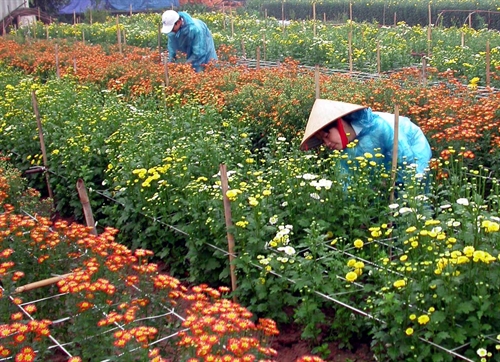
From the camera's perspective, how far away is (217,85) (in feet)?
27.6

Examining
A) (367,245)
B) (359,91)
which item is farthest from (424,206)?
(359,91)

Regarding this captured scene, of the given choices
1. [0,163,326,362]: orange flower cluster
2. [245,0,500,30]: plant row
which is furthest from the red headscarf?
[245,0,500,30]: plant row

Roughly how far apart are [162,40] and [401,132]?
40.9 feet

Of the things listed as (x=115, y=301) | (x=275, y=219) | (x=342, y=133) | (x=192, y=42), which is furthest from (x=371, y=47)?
(x=115, y=301)

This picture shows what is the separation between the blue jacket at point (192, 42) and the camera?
37.5ft

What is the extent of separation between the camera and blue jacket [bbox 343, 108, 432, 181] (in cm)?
514

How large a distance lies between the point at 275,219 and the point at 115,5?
3104cm

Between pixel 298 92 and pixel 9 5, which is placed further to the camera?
pixel 9 5

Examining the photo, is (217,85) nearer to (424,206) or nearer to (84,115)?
(84,115)

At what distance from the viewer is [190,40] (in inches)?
454

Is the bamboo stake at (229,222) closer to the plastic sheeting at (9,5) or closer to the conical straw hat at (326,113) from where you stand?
the conical straw hat at (326,113)

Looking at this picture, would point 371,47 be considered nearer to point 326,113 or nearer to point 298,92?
point 298,92

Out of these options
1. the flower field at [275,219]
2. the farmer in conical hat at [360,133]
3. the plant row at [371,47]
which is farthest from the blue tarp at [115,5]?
the farmer in conical hat at [360,133]

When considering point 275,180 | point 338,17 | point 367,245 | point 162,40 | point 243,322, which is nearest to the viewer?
point 243,322
